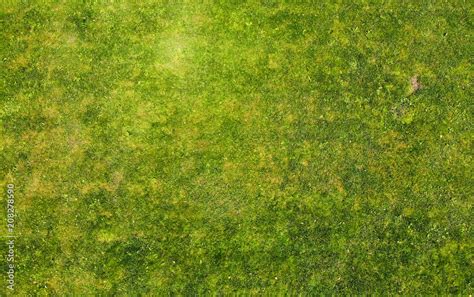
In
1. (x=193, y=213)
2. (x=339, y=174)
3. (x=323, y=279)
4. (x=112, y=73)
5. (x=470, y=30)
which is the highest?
(x=470, y=30)

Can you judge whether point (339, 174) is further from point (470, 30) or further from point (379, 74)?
point (470, 30)

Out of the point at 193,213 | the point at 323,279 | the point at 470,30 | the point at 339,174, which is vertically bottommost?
the point at 323,279

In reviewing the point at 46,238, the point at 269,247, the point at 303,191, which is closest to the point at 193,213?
the point at 269,247

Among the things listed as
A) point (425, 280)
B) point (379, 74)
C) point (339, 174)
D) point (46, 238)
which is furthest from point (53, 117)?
point (425, 280)

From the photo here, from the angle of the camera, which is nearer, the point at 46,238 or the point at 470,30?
the point at 46,238

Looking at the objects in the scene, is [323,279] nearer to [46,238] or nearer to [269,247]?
[269,247]

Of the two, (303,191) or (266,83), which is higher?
(266,83)
